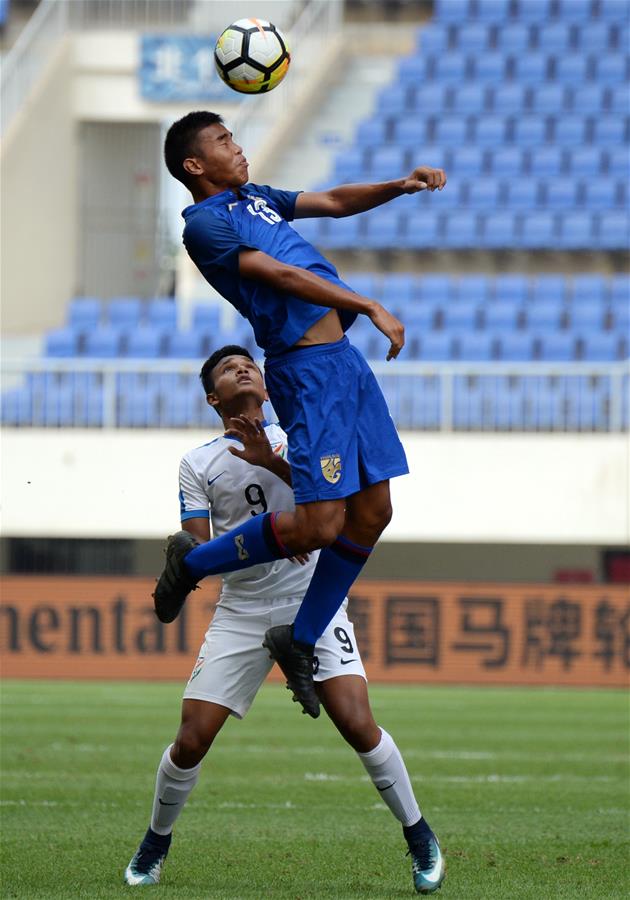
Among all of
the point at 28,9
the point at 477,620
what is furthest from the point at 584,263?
the point at 28,9

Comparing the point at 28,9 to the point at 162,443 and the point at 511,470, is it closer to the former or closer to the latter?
the point at 162,443

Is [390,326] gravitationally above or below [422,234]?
below

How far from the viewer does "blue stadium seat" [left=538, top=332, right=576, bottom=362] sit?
20.2 metres

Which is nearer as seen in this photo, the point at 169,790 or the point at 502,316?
the point at 169,790

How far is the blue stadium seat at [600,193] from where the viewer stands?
22656 millimetres

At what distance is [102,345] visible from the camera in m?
21.3

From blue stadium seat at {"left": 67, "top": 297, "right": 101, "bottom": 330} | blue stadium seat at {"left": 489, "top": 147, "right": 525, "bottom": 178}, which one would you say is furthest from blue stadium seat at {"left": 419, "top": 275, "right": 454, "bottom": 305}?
blue stadium seat at {"left": 67, "top": 297, "right": 101, "bottom": 330}

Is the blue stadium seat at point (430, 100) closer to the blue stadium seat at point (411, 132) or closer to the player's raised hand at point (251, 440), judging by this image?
the blue stadium seat at point (411, 132)

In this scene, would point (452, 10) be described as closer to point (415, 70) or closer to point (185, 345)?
point (415, 70)

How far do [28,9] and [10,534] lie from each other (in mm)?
12269

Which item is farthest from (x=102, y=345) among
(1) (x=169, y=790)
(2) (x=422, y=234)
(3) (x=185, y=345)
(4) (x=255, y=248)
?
(4) (x=255, y=248)

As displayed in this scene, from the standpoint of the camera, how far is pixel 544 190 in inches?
904

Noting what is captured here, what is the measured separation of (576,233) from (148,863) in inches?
A: 693

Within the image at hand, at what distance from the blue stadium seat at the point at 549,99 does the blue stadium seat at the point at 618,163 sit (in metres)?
1.19
